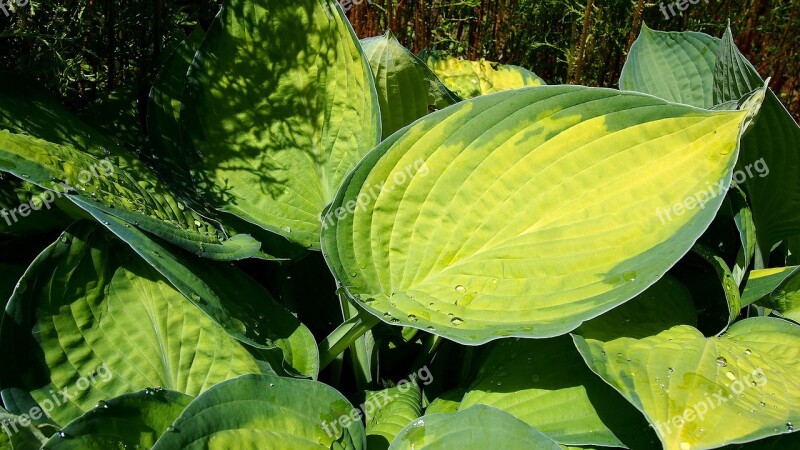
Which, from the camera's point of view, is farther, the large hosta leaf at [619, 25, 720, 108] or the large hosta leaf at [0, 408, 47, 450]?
the large hosta leaf at [619, 25, 720, 108]

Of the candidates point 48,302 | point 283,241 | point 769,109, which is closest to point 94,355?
point 48,302

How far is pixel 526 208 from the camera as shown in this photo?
1.13 meters

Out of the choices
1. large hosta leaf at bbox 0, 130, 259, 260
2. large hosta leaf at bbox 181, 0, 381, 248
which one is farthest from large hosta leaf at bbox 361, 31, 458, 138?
large hosta leaf at bbox 0, 130, 259, 260

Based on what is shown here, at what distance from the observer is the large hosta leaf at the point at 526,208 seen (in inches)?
41.2

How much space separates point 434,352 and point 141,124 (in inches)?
29.3

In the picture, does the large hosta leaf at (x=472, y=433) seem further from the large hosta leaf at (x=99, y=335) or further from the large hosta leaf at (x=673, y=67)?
the large hosta leaf at (x=673, y=67)

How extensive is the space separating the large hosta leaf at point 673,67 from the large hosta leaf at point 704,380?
68 centimetres

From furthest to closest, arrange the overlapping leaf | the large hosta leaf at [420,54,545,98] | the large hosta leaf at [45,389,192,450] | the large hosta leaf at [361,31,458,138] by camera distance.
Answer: the large hosta leaf at [420,54,545,98]
the large hosta leaf at [361,31,458,138]
the overlapping leaf
the large hosta leaf at [45,389,192,450]

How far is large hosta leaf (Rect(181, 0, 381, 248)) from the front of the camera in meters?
1.36

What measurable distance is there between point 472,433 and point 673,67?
1106 mm
